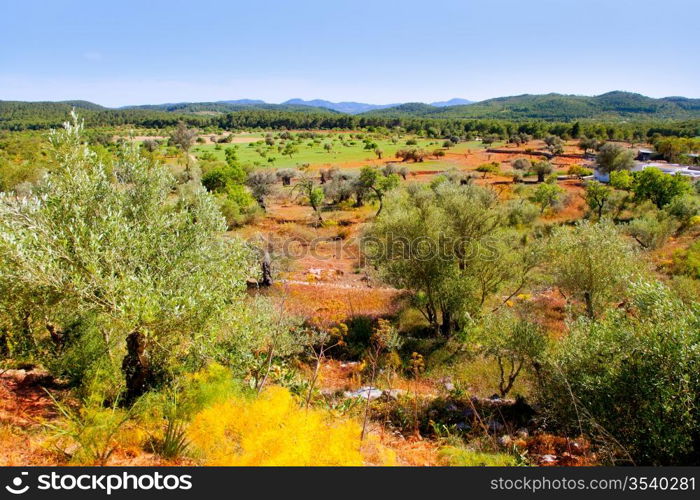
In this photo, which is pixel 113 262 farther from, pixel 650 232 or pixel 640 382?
pixel 650 232

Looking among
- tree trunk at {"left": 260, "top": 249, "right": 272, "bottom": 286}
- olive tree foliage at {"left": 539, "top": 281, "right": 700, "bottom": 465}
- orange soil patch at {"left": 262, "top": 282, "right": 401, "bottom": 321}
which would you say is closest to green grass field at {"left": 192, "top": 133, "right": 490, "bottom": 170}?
tree trunk at {"left": 260, "top": 249, "right": 272, "bottom": 286}

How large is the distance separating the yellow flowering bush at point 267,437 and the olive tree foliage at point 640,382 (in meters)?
4.77

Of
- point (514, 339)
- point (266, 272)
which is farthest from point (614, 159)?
point (514, 339)

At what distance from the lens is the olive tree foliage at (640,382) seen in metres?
7.67

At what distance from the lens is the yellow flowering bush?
6.79 meters

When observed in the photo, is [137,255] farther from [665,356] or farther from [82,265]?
[665,356]

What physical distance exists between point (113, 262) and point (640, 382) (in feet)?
36.8

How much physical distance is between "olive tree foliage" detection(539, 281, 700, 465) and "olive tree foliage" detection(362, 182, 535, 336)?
810 centimetres

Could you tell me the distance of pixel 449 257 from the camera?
19.0 metres

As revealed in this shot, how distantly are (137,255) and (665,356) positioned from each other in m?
11.2

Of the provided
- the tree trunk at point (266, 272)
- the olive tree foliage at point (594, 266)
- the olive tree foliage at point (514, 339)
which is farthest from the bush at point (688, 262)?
the tree trunk at point (266, 272)

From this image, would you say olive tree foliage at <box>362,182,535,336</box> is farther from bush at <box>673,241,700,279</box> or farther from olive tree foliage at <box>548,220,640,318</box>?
bush at <box>673,241,700,279</box>
